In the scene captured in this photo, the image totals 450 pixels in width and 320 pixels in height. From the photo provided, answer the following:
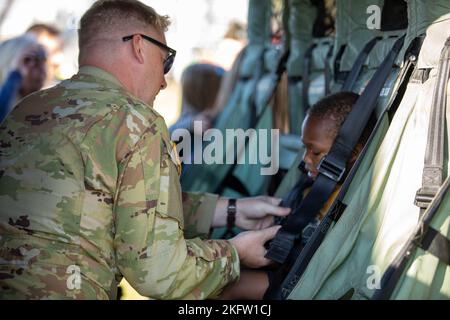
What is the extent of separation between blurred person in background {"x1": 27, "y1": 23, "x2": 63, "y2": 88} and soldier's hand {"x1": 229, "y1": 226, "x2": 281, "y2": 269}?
8.56 feet

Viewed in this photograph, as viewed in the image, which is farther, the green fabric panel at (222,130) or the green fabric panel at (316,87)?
the green fabric panel at (222,130)

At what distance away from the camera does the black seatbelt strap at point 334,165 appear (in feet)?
8.37

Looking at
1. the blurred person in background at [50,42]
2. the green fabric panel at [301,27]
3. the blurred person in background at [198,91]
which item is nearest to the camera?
the green fabric panel at [301,27]

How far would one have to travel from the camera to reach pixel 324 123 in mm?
2834

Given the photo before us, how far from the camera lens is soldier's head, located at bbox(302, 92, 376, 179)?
9.28ft

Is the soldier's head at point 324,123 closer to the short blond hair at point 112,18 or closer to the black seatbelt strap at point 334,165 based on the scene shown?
the black seatbelt strap at point 334,165

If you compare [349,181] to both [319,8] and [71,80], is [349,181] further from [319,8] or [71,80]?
[319,8]

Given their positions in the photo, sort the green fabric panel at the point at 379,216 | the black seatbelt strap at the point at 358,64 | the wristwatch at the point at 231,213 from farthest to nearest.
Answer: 1. the black seatbelt strap at the point at 358,64
2. the wristwatch at the point at 231,213
3. the green fabric panel at the point at 379,216

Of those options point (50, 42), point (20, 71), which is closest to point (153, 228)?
point (20, 71)

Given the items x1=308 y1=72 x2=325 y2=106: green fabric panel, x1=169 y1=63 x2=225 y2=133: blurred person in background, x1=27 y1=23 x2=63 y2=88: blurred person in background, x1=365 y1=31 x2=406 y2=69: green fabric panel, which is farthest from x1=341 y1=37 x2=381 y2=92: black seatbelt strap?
x1=27 y1=23 x2=63 y2=88: blurred person in background

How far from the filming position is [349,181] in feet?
7.50

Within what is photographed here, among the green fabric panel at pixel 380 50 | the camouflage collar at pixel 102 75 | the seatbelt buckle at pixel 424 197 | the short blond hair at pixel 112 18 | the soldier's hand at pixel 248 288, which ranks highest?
the short blond hair at pixel 112 18

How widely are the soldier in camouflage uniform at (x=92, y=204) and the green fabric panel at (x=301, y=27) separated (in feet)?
6.65

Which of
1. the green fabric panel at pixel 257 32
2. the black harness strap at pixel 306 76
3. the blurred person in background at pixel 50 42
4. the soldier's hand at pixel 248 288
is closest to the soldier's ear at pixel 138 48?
the soldier's hand at pixel 248 288
